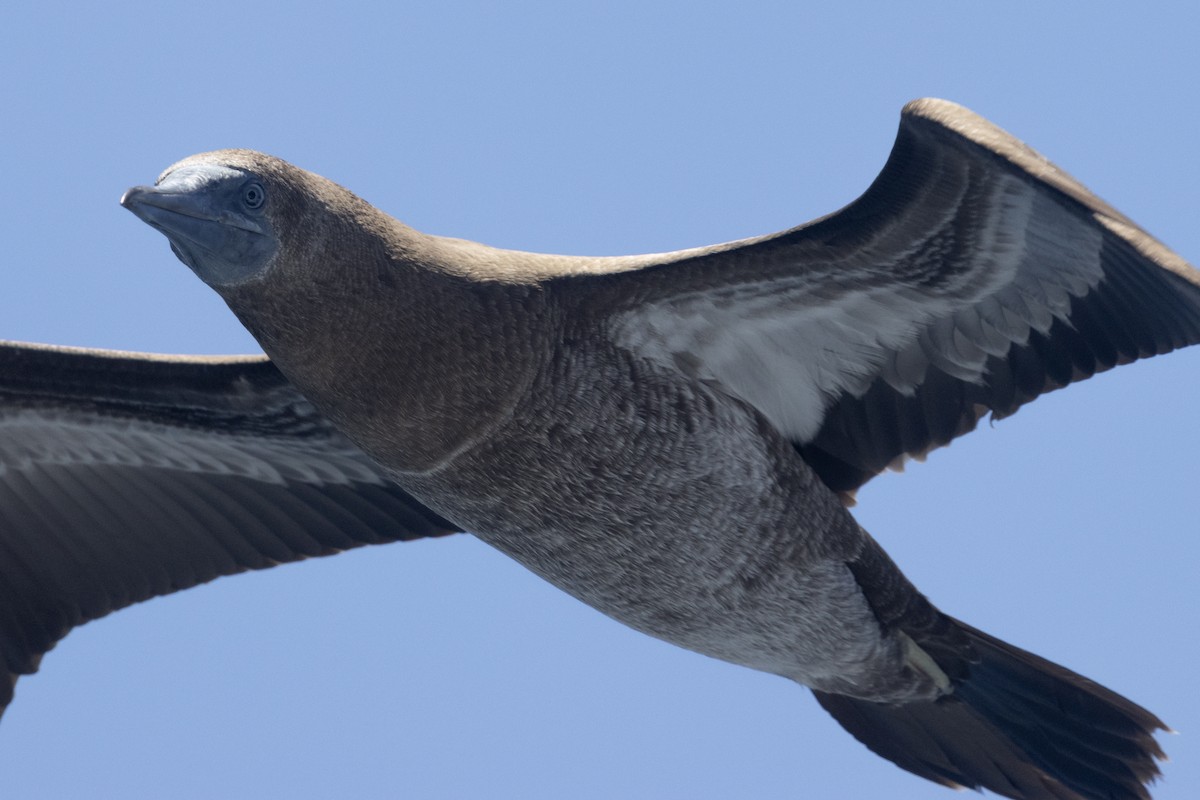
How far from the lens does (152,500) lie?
878 cm

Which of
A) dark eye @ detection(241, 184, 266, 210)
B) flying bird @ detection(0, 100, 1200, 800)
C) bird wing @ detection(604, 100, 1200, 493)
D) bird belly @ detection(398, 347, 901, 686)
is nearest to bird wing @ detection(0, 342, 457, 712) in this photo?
flying bird @ detection(0, 100, 1200, 800)

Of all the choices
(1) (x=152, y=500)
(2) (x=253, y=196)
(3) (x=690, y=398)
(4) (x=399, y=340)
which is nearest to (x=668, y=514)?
(3) (x=690, y=398)

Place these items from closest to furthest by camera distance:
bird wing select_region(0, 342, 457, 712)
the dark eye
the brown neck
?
the dark eye
the brown neck
bird wing select_region(0, 342, 457, 712)

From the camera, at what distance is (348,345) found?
6.79 metres

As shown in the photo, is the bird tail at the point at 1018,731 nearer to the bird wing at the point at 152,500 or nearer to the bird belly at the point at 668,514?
the bird belly at the point at 668,514

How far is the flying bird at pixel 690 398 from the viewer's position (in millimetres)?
6785

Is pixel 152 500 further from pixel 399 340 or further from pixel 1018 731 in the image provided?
pixel 1018 731

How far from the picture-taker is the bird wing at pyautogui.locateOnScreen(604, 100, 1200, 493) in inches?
265

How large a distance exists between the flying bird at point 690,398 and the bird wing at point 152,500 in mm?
19

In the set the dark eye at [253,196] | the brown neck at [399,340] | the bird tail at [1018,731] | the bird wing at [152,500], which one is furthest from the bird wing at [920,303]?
the bird wing at [152,500]

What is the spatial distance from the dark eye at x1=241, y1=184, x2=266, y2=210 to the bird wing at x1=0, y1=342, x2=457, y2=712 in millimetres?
1756

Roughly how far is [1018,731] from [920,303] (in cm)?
216

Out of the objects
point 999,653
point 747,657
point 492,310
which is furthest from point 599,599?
point 999,653

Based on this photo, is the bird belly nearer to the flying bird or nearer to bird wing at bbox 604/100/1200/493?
the flying bird
